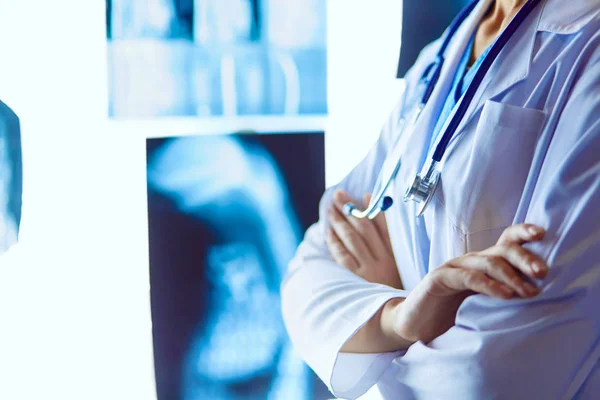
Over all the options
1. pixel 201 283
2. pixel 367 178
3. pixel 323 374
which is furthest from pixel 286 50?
pixel 323 374

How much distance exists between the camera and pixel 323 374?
0.82 m

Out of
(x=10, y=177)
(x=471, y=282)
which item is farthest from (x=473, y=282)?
(x=10, y=177)

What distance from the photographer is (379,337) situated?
30.4 inches

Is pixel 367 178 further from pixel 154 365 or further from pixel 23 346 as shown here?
pixel 23 346

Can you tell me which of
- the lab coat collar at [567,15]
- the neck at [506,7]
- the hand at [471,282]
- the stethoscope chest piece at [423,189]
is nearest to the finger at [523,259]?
the hand at [471,282]

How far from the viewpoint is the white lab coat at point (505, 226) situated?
59 centimetres

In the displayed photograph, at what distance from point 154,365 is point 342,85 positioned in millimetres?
623

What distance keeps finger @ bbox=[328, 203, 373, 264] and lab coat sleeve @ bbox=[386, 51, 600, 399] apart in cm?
29

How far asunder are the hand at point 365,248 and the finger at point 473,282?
279 millimetres

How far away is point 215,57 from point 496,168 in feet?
1.82


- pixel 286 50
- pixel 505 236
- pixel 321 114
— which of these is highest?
pixel 286 50

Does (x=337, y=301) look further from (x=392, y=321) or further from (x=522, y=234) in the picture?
(x=522, y=234)

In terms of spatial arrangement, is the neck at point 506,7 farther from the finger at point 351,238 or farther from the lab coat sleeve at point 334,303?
the finger at point 351,238

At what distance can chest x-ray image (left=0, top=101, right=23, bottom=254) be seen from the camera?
0.93 metres
